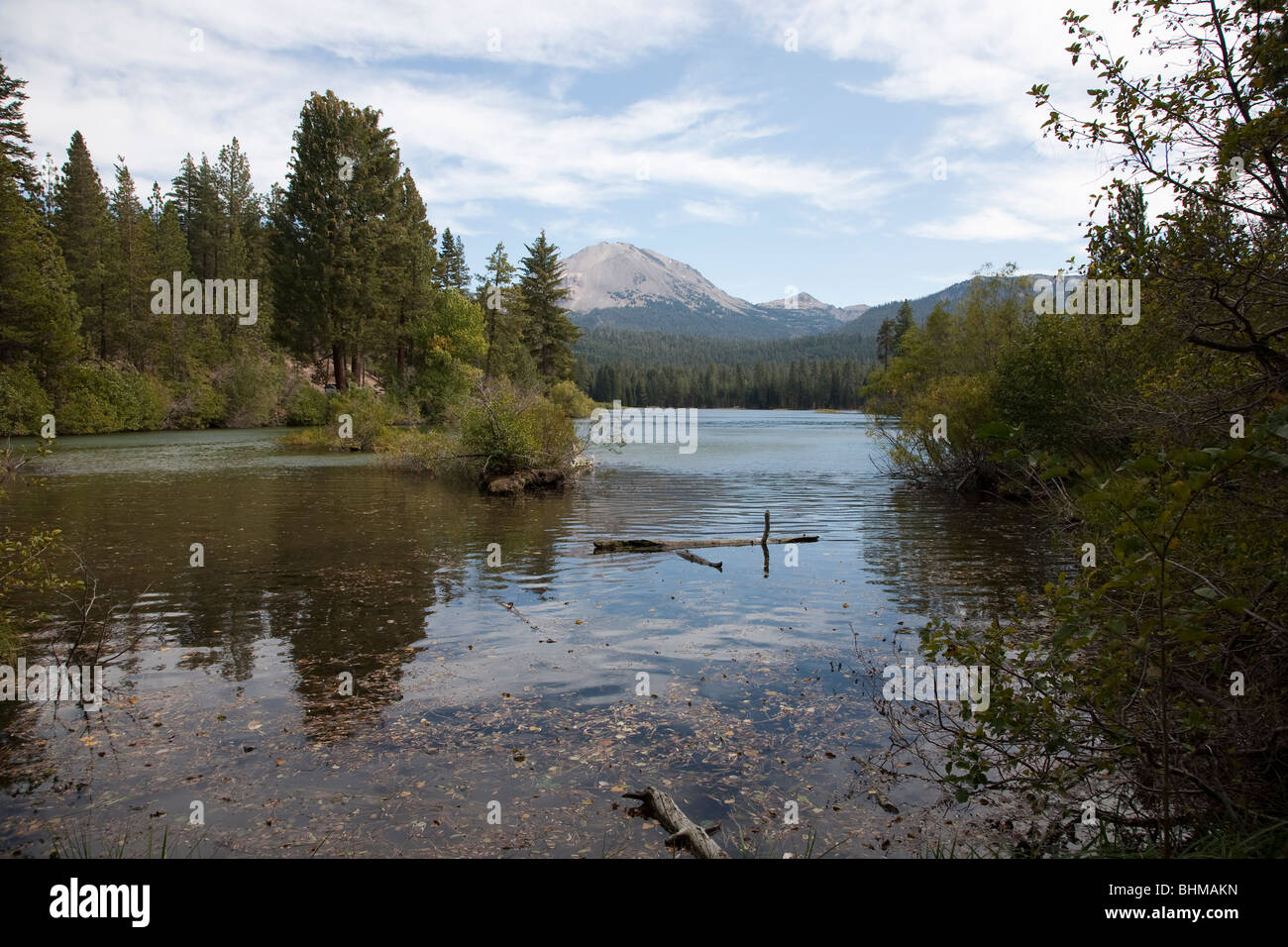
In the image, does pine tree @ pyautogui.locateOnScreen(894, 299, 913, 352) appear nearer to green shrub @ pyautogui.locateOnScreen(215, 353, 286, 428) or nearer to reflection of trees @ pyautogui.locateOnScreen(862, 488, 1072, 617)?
green shrub @ pyautogui.locateOnScreen(215, 353, 286, 428)

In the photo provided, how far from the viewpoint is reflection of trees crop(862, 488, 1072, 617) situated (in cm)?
1423

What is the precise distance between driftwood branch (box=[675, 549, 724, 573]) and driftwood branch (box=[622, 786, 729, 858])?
1023cm

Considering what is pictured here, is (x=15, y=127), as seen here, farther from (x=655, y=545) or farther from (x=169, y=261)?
(x=655, y=545)

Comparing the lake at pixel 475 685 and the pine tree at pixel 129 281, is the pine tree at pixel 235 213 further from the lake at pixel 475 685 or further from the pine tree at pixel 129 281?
the lake at pixel 475 685

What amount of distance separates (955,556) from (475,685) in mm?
12890

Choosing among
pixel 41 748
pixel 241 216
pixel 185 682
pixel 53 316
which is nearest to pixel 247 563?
pixel 185 682

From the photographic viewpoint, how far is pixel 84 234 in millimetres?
66375

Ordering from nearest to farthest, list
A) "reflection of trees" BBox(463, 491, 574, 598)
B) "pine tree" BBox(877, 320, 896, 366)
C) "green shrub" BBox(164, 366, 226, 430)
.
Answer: "reflection of trees" BBox(463, 491, 574, 598) → "green shrub" BBox(164, 366, 226, 430) → "pine tree" BBox(877, 320, 896, 366)

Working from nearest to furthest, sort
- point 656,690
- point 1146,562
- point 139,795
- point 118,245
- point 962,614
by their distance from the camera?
point 1146,562 → point 139,795 → point 656,690 → point 962,614 → point 118,245

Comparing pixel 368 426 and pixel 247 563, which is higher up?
pixel 368 426

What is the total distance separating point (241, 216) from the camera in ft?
318

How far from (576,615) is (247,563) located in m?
8.08

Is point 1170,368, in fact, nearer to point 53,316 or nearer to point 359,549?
point 359,549

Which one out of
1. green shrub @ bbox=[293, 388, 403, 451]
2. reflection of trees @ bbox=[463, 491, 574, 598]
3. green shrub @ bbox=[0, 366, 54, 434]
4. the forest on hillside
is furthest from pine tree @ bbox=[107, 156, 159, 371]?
reflection of trees @ bbox=[463, 491, 574, 598]
